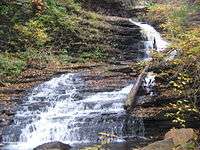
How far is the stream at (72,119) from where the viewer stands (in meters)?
14.7

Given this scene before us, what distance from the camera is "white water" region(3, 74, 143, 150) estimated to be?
14.8m

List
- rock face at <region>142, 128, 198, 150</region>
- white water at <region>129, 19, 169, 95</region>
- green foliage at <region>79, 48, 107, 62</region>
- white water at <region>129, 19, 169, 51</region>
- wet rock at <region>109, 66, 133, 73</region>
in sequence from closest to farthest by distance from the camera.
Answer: rock face at <region>142, 128, 198, 150</region> < wet rock at <region>109, 66, 133, 73</region> < green foliage at <region>79, 48, 107, 62</region> < white water at <region>129, 19, 169, 95</region> < white water at <region>129, 19, 169, 51</region>

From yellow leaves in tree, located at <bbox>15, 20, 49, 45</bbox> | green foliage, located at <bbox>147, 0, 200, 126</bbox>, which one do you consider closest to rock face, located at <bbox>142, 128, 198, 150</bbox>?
green foliage, located at <bbox>147, 0, 200, 126</bbox>

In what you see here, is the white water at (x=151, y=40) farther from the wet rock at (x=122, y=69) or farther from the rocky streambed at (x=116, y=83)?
the wet rock at (x=122, y=69)

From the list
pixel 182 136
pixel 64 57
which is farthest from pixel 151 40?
pixel 182 136

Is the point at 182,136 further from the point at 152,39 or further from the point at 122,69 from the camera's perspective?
the point at 152,39

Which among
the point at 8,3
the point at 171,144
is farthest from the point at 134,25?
the point at 171,144

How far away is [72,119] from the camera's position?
15508 millimetres

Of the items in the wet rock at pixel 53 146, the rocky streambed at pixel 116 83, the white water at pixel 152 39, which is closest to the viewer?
the wet rock at pixel 53 146

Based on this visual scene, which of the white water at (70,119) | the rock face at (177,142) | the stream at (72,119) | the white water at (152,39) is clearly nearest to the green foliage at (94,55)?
the white water at (152,39)

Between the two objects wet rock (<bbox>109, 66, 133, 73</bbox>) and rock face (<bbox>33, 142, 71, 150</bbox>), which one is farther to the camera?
wet rock (<bbox>109, 66, 133, 73</bbox>)

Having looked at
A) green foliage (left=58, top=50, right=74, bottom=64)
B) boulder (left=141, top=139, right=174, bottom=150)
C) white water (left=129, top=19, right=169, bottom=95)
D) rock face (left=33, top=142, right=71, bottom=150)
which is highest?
white water (left=129, top=19, right=169, bottom=95)

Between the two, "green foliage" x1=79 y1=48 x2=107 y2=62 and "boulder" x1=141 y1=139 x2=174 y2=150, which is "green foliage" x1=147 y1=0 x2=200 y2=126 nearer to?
"boulder" x1=141 y1=139 x2=174 y2=150

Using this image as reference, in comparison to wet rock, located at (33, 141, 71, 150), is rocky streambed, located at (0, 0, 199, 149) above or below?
above
